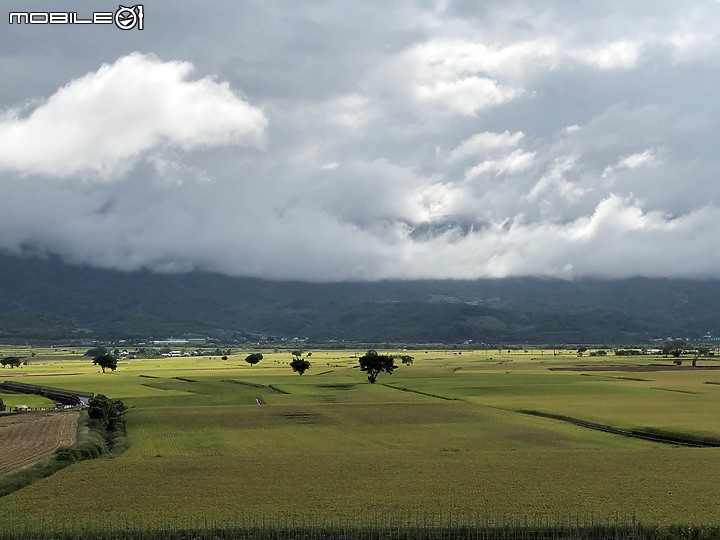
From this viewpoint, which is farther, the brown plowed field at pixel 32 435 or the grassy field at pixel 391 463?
the brown plowed field at pixel 32 435

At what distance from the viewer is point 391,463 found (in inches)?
2457

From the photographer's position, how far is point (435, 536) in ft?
137

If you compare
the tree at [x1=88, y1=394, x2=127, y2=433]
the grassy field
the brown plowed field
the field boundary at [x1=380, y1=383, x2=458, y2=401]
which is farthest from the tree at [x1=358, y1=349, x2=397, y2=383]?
the brown plowed field

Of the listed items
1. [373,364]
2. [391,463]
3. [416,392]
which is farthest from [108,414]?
[373,364]

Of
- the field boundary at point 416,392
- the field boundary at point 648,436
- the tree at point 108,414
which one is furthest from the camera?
the field boundary at point 416,392

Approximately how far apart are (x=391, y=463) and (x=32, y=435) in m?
42.0

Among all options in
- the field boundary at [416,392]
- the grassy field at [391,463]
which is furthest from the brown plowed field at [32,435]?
the field boundary at [416,392]

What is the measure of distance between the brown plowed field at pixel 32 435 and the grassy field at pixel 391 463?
6193mm

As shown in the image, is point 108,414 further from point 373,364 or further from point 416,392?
point 373,364

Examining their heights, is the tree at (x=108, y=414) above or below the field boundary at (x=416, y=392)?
above

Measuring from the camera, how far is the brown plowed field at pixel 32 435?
218 feet

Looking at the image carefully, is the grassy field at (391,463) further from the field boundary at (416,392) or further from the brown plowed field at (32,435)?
the brown plowed field at (32,435)

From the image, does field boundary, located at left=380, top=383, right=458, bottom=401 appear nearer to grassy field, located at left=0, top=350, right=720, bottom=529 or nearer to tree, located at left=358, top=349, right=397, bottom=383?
grassy field, located at left=0, top=350, right=720, bottom=529

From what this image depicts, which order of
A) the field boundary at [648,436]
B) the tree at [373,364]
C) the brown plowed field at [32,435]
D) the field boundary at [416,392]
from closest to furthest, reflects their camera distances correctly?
the brown plowed field at [32,435]
the field boundary at [648,436]
the field boundary at [416,392]
the tree at [373,364]
